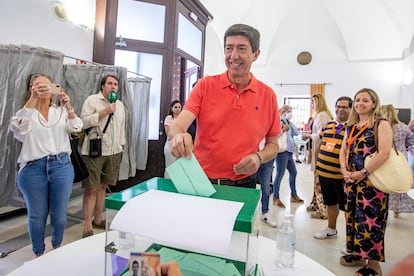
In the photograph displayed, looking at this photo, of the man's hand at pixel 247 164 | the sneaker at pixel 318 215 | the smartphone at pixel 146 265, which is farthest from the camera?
the sneaker at pixel 318 215

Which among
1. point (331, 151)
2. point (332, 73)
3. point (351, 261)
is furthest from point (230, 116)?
point (332, 73)

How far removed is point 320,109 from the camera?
3.29m

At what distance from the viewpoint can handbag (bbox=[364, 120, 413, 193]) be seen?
1.85 meters

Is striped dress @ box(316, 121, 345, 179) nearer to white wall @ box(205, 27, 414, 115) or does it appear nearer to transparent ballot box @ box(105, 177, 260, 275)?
transparent ballot box @ box(105, 177, 260, 275)

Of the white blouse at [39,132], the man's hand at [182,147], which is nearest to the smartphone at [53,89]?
the white blouse at [39,132]

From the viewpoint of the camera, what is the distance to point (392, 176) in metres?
1.86

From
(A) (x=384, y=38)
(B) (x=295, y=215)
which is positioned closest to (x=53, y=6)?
(B) (x=295, y=215)

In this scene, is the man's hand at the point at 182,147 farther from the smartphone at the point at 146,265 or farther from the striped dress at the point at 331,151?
the striped dress at the point at 331,151

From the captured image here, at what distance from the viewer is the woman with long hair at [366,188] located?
6.34ft

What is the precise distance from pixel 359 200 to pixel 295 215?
1552 mm

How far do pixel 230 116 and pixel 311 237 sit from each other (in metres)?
2.25

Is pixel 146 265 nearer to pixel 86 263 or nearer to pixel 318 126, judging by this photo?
pixel 86 263

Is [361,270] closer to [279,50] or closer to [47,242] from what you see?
[47,242]

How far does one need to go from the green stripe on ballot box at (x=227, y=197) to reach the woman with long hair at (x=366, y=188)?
5.21 feet
